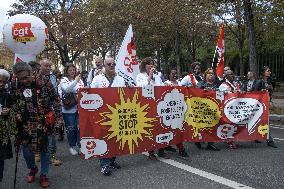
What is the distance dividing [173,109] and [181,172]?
60.6 inches

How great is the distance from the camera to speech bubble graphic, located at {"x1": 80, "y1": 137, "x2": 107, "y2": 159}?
275 inches

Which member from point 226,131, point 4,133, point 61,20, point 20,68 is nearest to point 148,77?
point 226,131

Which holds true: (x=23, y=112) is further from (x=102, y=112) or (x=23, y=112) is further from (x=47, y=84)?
(x=102, y=112)

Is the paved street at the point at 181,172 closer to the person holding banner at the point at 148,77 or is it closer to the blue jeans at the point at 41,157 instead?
the person holding banner at the point at 148,77

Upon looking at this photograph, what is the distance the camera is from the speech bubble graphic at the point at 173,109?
7.97m

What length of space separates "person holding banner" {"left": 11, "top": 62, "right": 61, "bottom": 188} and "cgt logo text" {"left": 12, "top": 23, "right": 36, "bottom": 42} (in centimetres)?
500

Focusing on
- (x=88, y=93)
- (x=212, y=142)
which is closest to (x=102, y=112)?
(x=88, y=93)

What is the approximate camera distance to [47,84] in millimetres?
6309

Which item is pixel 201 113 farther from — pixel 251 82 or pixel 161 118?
pixel 251 82

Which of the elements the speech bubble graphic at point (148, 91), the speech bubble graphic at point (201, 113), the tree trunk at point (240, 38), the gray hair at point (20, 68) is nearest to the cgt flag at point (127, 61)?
the speech bubble graphic at point (148, 91)

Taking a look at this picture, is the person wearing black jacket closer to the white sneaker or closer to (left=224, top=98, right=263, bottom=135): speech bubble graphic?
(left=224, top=98, right=263, bottom=135): speech bubble graphic

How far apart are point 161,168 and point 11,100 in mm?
2612

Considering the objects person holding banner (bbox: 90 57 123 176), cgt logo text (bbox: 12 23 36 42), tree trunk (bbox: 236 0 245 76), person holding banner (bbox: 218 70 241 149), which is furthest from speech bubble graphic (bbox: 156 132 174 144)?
tree trunk (bbox: 236 0 245 76)

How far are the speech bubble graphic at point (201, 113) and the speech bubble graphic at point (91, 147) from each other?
83.6 inches
